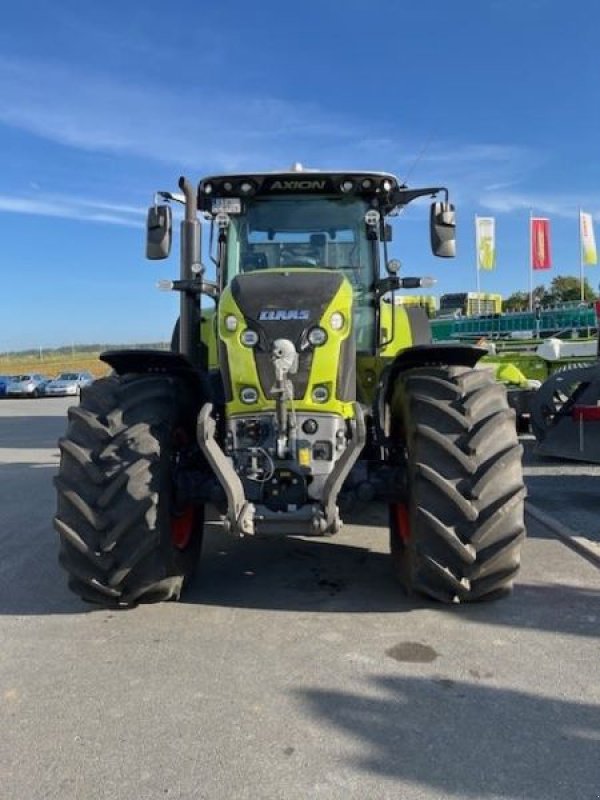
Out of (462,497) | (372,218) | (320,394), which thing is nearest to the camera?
(462,497)

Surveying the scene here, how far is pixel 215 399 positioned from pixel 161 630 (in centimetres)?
149

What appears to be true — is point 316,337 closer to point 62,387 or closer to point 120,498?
point 120,498

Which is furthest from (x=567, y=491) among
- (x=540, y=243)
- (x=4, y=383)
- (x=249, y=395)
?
(x=4, y=383)

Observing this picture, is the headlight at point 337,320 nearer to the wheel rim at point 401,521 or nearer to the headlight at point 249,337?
the headlight at point 249,337

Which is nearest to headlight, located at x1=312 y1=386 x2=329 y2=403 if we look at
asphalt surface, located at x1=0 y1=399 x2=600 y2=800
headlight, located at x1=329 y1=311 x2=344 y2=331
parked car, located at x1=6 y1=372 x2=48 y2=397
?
headlight, located at x1=329 y1=311 x2=344 y2=331

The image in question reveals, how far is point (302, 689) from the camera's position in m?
3.35

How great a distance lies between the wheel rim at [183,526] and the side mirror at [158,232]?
202cm

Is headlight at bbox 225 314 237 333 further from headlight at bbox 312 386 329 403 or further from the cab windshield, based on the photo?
the cab windshield

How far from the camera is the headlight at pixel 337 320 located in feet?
14.0

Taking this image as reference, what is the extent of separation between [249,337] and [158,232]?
174 centimetres

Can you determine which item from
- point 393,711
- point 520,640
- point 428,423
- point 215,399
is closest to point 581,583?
point 520,640

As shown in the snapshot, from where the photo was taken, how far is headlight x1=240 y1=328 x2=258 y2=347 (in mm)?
4215

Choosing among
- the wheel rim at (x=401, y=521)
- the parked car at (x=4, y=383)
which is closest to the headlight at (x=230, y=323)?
the wheel rim at (x=401, y=521)

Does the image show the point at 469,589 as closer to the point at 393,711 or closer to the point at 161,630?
the point at 393,711
